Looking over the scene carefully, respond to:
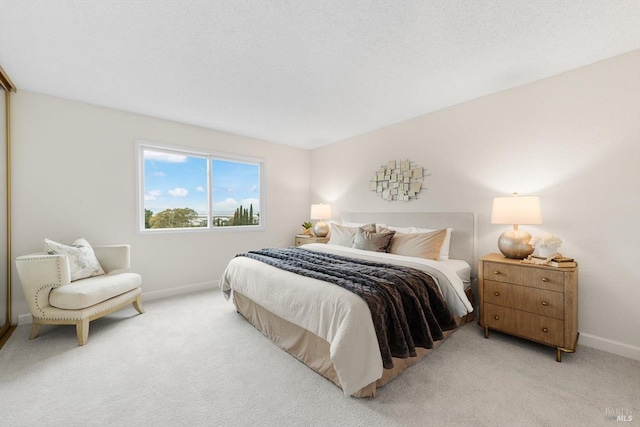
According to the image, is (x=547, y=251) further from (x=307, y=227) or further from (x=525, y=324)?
(x=307, y=227)

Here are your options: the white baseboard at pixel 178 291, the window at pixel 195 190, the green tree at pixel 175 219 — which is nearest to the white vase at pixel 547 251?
the window at pixel 195 190

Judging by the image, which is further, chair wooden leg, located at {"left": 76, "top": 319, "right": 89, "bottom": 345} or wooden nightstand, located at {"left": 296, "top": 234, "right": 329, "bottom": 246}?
wooden nightstand, located at {"left": 296, "top": 234, "right": 329, "bottom": 246}

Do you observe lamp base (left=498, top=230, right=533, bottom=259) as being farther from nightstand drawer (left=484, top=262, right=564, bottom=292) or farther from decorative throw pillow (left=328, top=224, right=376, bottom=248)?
decorative throw pillow (left=328, top=224, right=376, bottom=248)

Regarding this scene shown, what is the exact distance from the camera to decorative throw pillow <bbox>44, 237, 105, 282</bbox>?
257cm

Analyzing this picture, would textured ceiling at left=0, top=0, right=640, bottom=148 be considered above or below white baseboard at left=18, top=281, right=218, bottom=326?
above

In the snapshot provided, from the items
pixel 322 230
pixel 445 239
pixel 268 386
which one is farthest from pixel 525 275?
pixel 322 230

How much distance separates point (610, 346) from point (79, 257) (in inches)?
195

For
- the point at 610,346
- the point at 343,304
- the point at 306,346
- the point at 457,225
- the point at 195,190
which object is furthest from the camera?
the point at 195,190

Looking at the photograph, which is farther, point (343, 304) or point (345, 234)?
point (345, 234)

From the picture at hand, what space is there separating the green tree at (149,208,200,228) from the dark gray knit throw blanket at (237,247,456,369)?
216cm

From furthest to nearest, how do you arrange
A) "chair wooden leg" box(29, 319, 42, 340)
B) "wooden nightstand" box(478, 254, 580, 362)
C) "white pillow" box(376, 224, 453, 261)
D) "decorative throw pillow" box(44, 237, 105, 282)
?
"white pillow" box(376, 224, 453, 261)
"decorative throw pillow" box(44, 237, 105, 282)
"chair wooden leg" box(29, 319, 42, 340)
"wooden nightstand" box(478, 254, 580, 362)

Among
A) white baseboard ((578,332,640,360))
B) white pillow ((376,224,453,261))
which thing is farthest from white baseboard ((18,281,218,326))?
white baseboard ((578,332,640,360))

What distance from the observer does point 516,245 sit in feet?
7.90

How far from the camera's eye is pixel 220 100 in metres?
3.03
